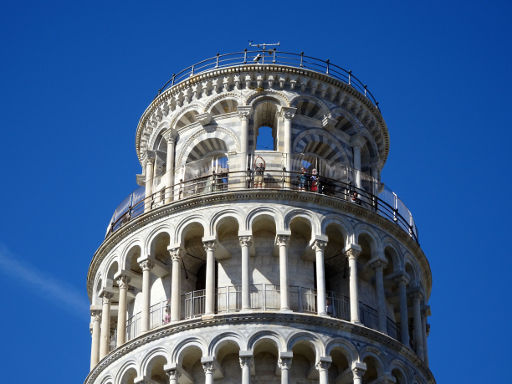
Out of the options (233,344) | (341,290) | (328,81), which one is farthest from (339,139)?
(233,344)

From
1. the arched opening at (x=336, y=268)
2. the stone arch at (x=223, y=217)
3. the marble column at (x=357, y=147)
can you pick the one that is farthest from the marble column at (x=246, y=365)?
the marble column at (x=357, y=147)

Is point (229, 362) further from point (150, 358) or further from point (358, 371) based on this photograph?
point (358, 371)

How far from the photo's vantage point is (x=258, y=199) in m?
58.1

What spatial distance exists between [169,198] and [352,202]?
23.6 ft

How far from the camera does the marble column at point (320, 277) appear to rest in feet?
184

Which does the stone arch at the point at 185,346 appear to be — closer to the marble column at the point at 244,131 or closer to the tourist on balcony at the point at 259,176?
the tourist on balcony at the point at 259,176

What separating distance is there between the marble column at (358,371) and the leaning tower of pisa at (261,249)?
0.15ft

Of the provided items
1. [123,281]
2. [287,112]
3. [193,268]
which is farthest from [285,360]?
[287,112]

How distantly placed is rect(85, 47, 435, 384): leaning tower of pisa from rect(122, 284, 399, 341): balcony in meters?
0.05

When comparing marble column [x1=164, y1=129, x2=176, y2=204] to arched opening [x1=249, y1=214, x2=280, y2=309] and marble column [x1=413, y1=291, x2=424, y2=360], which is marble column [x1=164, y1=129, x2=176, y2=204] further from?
marble column [x1=413, y1=291, x2=424, y2=360]

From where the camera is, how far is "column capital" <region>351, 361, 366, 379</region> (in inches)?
2160

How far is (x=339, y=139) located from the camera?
62875mm

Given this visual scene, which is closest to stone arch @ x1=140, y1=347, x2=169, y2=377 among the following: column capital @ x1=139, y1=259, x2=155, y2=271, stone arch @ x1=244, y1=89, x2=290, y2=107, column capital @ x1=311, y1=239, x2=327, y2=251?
column capital @ x1=139, y1=259, x2=155, y2=271

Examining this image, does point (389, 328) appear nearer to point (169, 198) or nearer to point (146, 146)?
point (169, 198)
